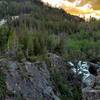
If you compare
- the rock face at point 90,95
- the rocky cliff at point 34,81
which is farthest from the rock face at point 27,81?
the rock face at point 90,95

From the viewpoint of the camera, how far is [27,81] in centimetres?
1530

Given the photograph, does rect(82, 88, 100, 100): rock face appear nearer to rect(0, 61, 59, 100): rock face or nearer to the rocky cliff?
the rocky cliff

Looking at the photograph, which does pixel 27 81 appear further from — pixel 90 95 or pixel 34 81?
pixel 90 95

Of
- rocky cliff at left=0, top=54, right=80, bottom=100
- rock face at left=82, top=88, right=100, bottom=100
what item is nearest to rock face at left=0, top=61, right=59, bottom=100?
rocky cliff at left=0, top=54, right=80, bottom=100

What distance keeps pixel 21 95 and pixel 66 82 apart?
3.13m

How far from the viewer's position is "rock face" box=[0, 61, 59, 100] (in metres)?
14.6

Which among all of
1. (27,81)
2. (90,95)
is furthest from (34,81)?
(90,95)

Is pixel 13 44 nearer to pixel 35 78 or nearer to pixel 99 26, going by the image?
pixel 35 78

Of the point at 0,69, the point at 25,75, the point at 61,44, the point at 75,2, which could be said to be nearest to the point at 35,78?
the point at 25,75

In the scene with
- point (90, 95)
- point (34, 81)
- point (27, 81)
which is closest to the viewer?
point (27, 81)

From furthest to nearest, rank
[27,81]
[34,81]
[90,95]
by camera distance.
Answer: [90,95]
[34,81]
[27,81]

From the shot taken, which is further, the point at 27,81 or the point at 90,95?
the point at 90,95

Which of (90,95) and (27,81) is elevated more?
(27,81)

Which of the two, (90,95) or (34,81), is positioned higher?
(34,81)
